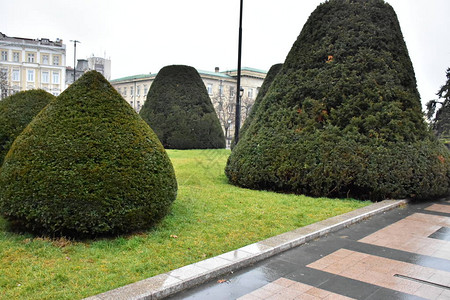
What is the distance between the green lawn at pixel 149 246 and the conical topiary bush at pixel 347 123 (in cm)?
88

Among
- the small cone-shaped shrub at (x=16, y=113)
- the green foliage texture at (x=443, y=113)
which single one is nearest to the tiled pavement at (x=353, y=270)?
the small cone-shaped shrub at (x=16, y=113)

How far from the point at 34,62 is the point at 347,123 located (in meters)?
65.6

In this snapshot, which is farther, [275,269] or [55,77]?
[55,77]

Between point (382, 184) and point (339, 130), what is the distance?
1.56m

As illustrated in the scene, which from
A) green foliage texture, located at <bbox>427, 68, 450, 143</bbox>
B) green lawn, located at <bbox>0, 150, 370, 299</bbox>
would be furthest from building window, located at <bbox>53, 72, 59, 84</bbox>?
green lawn, located at <bbox>0, 150, 370, 299</bbox>

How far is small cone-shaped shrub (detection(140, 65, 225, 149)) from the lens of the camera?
2314cm

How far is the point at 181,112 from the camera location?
2320 centimetres

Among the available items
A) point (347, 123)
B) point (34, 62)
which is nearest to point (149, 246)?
point (347, 123)

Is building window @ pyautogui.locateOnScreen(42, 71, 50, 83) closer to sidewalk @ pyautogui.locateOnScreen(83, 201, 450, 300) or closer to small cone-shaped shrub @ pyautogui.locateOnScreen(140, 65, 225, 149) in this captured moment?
small cone-shaped shrub @ pyautogui.locateOnScreen(140, 65, 225, 149)

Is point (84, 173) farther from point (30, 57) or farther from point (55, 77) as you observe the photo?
point (30, 57)

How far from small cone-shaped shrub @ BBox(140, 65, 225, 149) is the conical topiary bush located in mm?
12803

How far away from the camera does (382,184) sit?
28.6ft

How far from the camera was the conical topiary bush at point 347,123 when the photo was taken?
8.83 meters

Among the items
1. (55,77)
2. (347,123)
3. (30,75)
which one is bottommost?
(347,123)
